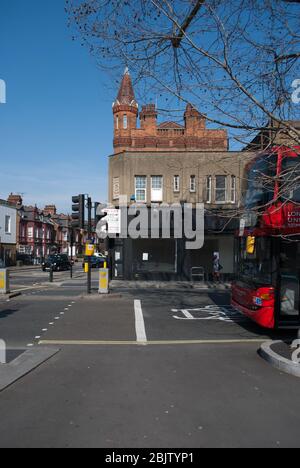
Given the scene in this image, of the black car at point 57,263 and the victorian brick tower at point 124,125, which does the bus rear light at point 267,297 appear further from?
the black car at point 57,263

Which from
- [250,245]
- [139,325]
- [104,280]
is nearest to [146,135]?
[104,280]

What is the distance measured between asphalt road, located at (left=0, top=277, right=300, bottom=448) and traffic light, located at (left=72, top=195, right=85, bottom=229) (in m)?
7.20

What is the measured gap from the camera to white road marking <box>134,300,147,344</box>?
918 centimetres

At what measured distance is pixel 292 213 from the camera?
29.6 feet

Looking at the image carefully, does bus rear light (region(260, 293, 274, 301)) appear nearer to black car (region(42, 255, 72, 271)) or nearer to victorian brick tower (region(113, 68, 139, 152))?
victorian brick tower (region(113, 68, 139, 152))

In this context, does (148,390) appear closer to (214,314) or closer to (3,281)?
(214,314)

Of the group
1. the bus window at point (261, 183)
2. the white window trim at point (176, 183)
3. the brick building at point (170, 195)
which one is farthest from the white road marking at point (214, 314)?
the white window trim at point (176, 183)

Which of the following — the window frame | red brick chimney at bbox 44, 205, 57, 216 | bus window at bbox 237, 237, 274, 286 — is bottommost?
bus window at bbox 237, 237, 274, 286

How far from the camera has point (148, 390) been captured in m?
5.56

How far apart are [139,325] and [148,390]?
5.18m

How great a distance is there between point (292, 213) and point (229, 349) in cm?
331

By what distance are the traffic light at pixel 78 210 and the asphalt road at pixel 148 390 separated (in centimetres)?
720

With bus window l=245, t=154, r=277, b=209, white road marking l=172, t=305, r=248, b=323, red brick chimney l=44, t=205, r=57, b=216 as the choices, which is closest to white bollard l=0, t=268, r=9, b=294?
white road marking l=172, t=305, r=248, b=323
